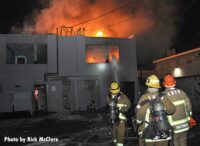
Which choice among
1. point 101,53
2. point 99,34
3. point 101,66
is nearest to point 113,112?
point 101,66

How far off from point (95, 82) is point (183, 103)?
48.1 ft

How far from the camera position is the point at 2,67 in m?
17.6

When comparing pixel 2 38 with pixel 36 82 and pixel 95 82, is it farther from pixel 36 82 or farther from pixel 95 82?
pixel 95 82

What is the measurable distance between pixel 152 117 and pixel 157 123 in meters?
0.14

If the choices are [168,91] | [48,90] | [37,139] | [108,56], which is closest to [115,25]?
[108,56]

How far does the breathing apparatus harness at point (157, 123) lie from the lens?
386 centimetres

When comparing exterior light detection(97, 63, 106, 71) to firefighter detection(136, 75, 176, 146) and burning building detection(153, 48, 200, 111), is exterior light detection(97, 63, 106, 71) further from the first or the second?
firefighter detection(136, 75, 176, 146)

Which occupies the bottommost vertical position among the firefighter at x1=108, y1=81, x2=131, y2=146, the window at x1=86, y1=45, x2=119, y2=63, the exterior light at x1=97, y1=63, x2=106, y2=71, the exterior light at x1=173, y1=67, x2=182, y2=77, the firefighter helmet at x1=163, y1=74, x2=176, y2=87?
the firefighter at x1=108, y1=81, x2=131, y2=146

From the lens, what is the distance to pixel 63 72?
727 inches

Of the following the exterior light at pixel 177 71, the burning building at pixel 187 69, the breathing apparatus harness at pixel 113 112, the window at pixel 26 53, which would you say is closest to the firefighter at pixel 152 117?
the breathing apparatus harness at pixel 113 112

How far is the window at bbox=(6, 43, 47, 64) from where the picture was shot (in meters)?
18.8

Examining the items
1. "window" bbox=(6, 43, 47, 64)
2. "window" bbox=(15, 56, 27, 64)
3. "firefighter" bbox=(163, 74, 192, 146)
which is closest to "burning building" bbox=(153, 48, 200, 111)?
"firefighter" bbox=(163, 74, 192, 146)

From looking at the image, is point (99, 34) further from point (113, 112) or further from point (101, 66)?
point (113, 112)

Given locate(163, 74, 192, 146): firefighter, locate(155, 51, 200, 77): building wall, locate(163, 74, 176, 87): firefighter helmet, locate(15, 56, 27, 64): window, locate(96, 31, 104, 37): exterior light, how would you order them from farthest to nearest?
1. locate(96, 31, 104, 37): exterior light
2. locate(155, 51, 200, 77): building wall
3. locate(15, 56, 27, 64): window
4. locate(163, 74, 176, 87): firefighter helmet
5. locate(163, 74, 192, 146): firefighter
